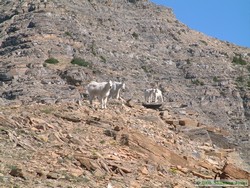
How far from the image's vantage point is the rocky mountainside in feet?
53.7

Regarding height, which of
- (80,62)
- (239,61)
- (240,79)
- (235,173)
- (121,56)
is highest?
(239,61)

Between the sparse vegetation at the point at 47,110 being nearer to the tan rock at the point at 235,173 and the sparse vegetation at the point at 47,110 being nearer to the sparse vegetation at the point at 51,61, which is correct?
the tan rock at the point at 235,173

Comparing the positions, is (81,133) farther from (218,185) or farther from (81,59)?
(81,59)

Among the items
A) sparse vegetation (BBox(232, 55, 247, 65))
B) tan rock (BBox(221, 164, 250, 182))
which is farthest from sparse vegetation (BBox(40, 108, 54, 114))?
sparse vegetation (BBox(232, 55, 247, 65))

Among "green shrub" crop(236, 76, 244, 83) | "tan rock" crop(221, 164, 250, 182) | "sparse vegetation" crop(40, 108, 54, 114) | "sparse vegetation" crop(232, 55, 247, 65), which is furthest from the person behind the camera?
"sparse vegetation" crop(232, 55, 247, 65)

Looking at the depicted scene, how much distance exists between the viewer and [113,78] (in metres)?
61.3

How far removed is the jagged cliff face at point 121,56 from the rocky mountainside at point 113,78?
17cm

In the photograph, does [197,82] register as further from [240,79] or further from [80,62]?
[80,62]

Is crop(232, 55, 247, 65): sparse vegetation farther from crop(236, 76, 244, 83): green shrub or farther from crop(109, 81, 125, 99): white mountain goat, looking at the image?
crop(109, 81, 125, 99): white mountain goat

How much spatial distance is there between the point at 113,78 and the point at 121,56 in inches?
500

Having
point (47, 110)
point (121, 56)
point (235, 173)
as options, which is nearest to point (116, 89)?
point (47, 110)

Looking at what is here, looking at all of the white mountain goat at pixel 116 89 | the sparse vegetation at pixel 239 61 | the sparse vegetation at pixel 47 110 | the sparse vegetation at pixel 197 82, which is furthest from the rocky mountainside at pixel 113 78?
the white mountain goat at pixel 116 89

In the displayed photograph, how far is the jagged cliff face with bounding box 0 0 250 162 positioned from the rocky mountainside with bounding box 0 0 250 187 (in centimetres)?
17

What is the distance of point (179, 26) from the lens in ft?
321
